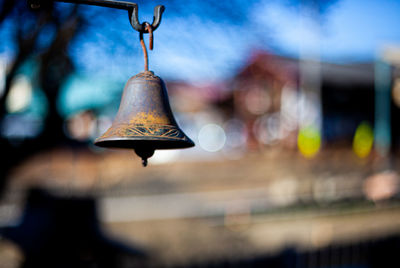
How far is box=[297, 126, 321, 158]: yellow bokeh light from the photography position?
20166mm

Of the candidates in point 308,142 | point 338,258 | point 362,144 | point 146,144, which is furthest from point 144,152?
point 362,144

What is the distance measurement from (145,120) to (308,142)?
18.8 m

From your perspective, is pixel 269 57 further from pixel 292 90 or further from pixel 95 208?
pixel 95 208

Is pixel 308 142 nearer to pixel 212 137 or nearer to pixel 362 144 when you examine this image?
pixel 362 144

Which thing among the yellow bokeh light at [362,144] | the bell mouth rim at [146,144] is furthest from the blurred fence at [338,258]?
the yellow bokeh light at [362,144]

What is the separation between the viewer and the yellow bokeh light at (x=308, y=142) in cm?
2017

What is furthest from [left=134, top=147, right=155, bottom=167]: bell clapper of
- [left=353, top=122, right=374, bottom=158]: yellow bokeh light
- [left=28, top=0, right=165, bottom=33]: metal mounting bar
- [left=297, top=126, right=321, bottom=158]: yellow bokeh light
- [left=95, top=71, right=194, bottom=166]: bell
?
[left=353, top=122, right=374, bottom=158]: yellow bokeh light

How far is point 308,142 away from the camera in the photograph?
67.2 feet

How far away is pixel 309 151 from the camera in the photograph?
20.1m

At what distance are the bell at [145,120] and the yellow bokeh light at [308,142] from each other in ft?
58.7

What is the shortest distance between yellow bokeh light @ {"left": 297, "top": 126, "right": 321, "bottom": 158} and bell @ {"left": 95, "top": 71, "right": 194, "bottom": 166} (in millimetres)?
17881

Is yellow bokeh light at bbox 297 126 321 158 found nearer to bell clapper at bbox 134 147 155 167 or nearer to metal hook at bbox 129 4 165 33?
bell clapper at bbox 134 147 155 167

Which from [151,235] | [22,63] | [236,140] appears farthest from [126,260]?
[236,140]

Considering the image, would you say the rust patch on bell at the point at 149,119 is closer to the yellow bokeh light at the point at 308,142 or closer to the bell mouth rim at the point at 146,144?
the bell mouth rim at the point at 146,144
